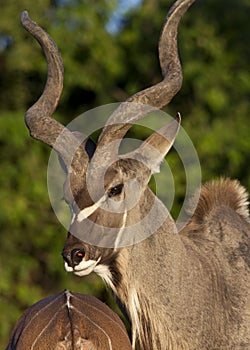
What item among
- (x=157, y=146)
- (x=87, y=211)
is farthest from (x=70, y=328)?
(x=157, y=146)

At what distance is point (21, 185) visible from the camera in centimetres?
980

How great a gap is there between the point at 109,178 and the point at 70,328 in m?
0.92

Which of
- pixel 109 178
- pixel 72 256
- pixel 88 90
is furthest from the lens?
pixel 88 90

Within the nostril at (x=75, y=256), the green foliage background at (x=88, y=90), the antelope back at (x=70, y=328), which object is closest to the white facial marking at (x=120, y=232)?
the nostril at (x=75, y=256)

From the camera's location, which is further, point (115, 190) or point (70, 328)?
point (115, 190)

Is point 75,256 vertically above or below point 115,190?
below

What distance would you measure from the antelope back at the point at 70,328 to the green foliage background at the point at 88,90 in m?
5.40

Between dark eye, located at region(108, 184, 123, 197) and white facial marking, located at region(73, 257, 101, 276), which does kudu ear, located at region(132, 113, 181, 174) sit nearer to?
Answer: dark eye, located at region(108, 184, 123, 197)

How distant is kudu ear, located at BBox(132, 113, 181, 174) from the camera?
4297 mm

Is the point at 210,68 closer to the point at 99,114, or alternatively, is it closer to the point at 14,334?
the point at 99,114

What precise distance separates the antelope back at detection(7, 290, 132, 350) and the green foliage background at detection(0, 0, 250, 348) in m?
5.40

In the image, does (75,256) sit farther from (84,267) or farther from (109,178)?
(109,178)

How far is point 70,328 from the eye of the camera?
3467 millimetres

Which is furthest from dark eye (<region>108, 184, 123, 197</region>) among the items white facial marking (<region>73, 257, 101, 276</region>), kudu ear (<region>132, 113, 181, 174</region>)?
white facial marking (<region>73, 257, 101, 276</region>)
